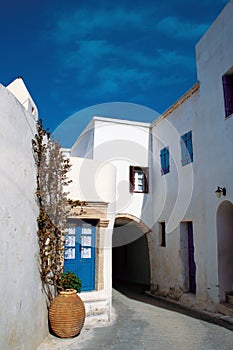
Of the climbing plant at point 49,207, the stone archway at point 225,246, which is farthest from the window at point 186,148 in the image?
the climbing plant at point 49,207

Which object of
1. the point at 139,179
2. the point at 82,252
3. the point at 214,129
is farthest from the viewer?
the point at 139,179

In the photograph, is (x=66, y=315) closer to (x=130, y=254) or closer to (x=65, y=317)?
(x=65, y=317)

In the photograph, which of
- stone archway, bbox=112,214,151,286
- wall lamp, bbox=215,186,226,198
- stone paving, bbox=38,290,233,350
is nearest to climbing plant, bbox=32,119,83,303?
stone paving, bbox=38,290,233,350

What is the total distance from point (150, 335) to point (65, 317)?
191cm

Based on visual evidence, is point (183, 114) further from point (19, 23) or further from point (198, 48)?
point (19, 23)

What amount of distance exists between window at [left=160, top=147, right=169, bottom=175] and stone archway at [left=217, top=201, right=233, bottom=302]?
3.54m

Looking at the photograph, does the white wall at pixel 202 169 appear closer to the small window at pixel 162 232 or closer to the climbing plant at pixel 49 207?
the small window at pixel 162 232

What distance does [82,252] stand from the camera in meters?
8.31

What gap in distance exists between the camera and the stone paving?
5.52 meters

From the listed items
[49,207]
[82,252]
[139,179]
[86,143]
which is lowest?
[82,252]

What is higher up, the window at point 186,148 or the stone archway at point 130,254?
the window at point 186,148

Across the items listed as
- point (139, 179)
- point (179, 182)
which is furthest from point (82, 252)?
point (139, 179)

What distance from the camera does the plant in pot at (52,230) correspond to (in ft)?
18.5

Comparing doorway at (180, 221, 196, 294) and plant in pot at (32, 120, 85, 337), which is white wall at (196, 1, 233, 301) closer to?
doorway at (180, 221, 196, 294)
